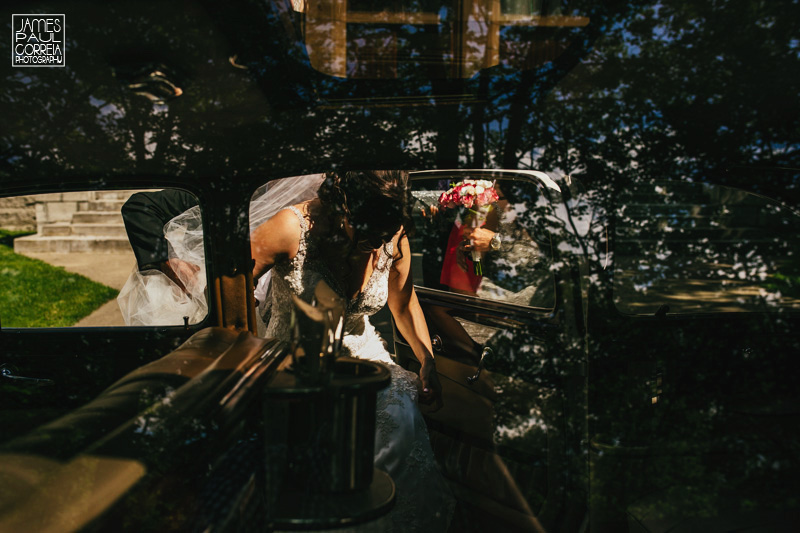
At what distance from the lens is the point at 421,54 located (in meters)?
1.50

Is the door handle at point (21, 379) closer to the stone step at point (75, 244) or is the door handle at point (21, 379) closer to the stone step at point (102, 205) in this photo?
the stone step at point (75, 244)

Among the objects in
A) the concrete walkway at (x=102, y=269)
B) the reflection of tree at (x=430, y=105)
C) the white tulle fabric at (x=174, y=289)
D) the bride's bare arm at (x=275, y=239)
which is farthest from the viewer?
the bride's bare arm at (x=275, y=239)

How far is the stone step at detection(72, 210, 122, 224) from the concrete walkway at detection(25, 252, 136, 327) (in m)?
0.16

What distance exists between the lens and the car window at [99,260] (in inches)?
72.1

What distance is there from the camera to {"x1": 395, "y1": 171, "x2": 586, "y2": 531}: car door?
183 centimetres

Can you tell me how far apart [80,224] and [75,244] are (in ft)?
0.57

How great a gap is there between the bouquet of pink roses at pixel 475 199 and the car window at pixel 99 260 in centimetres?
117

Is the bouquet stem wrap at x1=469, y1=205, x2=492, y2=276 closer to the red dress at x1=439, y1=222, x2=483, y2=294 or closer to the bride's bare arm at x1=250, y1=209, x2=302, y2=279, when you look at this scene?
the red dress at x1=439, y1=222, x2=483, y2=294

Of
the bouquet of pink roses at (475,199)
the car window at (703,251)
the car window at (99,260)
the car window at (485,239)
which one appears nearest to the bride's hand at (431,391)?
the car window at (485,239)

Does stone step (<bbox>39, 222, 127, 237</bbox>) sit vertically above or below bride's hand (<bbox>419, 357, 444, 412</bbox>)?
above

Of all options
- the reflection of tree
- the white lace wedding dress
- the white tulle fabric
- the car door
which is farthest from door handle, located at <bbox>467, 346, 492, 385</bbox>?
the white tulle fabric

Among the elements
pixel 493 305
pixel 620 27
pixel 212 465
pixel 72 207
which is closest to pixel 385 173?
pixel 493 305

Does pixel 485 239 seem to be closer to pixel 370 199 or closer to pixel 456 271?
pixel 456 271

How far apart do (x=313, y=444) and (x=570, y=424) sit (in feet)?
3.70
